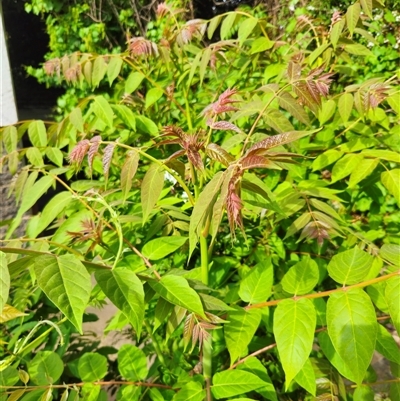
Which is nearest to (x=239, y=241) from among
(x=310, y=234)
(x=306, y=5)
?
(x=310, y=234)

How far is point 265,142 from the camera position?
611mm

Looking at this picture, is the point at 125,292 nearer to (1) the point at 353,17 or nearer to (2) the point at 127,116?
(2) the point at 127,116

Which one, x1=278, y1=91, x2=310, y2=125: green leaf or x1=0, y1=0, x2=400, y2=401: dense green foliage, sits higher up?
x1=278, y1=91, x2=310, y2=125: green leaf

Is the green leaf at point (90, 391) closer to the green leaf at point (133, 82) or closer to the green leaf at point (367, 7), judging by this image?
the green leaf at point (133, 82)

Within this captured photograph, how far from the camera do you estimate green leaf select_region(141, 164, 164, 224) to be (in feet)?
2.40

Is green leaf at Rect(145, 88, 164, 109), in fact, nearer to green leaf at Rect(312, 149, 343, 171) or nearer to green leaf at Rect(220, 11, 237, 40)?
green leaf at Rect(220, 11, 237, 40)

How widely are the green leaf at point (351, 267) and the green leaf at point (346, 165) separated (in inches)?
14.5

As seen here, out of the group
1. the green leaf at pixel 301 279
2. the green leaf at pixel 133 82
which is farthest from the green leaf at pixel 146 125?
the green leaf at pixel 301 279

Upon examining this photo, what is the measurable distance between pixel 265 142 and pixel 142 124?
2.47 feet

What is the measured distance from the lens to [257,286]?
855mm

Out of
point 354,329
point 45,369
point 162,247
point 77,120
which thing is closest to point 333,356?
point 354,329

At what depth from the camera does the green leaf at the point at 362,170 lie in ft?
3.26

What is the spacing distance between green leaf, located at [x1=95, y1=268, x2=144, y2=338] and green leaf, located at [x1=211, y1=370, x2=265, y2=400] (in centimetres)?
30

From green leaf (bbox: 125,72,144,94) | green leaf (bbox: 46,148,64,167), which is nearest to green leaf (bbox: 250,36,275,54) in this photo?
green leaf (bbox: 125,72,144,94)
